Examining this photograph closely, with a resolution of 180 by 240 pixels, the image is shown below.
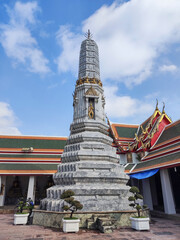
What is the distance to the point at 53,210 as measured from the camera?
7984 millimetres

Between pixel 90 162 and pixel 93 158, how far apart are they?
394 millimetres

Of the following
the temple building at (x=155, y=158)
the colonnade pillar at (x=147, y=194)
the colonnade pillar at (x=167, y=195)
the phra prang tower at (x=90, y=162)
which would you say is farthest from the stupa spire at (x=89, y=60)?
the colonnade pillar at (x=147, y=194)

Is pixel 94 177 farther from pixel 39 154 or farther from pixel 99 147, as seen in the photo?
pixel 39 154

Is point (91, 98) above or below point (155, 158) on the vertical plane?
above

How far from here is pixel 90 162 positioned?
948 centimetres

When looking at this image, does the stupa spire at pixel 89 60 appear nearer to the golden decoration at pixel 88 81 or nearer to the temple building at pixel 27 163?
the golden decoration at pixel 88 81

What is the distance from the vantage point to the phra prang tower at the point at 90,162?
8219mm

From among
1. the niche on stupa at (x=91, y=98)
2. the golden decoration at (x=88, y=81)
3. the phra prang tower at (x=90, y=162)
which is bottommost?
the phra prang tower at (x=90, y=162)

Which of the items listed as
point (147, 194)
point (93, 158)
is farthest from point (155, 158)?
point (93, 158)

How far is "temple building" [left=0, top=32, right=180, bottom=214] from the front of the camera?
880 centimetres

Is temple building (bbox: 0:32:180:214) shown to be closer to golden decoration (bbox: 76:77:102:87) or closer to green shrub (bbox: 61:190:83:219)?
golden decoration (bbox: 76:77:102:87)

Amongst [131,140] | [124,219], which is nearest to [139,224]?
[124,219]

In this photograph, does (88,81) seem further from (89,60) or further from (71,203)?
(71,203)

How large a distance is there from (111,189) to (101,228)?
6.64 ft
